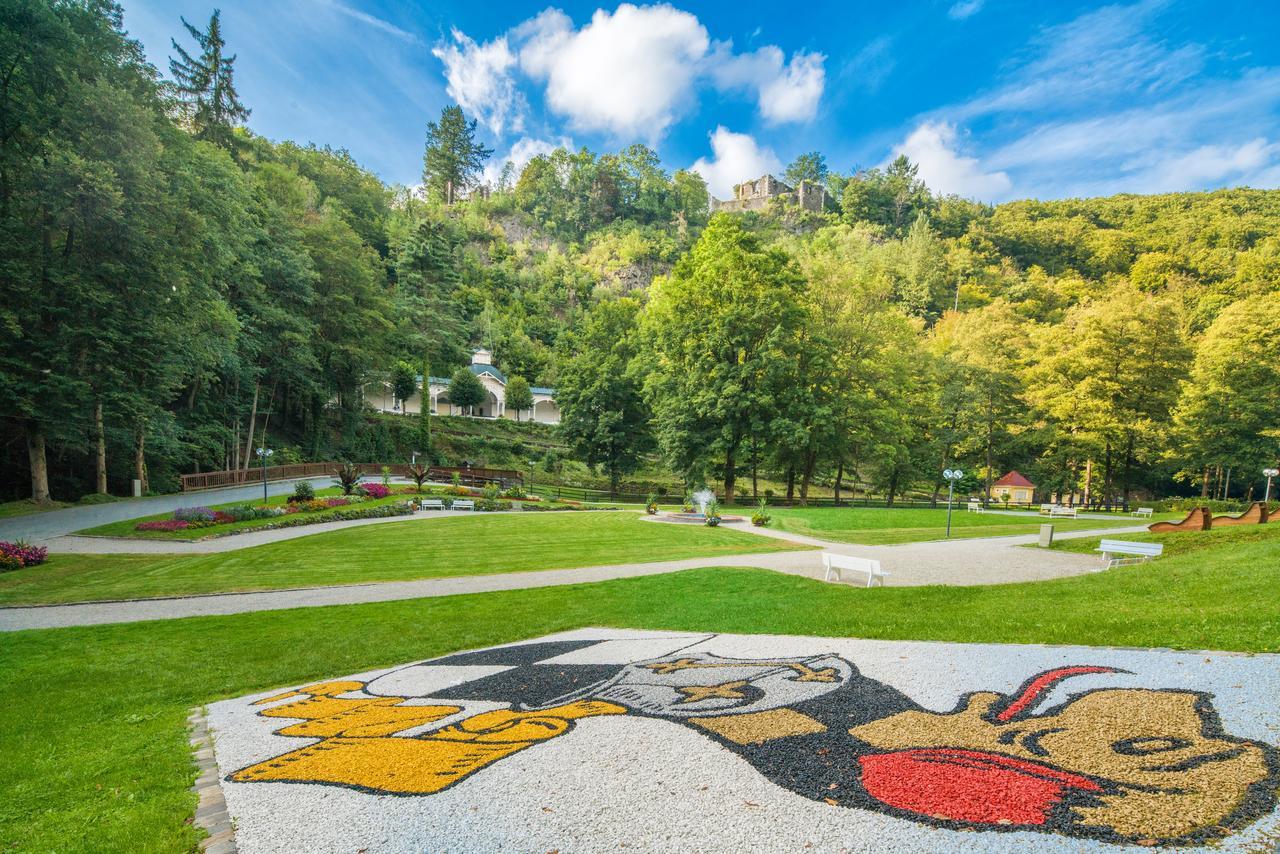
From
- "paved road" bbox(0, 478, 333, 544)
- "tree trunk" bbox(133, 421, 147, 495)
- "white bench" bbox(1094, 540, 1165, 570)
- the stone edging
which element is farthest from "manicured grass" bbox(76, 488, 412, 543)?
"white bench" bbox(1094, 540, 1165, 570)

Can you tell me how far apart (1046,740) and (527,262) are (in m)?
94.1

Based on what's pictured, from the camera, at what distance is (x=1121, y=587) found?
954 cm

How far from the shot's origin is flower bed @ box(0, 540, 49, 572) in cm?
1273

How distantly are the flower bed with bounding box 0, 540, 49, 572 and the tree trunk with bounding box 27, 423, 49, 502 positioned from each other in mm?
10718

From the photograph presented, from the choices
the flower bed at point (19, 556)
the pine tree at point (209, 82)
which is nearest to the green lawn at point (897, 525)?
the flower bed at point (19, 556)

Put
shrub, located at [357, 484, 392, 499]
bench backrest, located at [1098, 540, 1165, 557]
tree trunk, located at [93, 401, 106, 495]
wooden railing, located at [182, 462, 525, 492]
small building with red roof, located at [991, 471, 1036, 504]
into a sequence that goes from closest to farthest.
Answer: bench backrest, located at [1098, 540, 1165, 557] → tree trunk, located at [93, 401, 106, 495] → shrub, located at [357, 484, 392, 499] → wooden railing, located at [182, 462, 525, 492] → small building with red roof, located at [991, 471, 1036, 504]

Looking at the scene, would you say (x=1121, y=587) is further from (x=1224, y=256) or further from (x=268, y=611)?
(x=1224, y=256)

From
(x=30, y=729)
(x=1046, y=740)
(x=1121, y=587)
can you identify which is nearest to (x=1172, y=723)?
(x=1046, y=740)

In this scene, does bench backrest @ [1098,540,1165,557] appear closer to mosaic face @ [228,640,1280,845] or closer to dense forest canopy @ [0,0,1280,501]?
mosaic face @ [228,640,1280,845]

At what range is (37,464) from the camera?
21.0 meters

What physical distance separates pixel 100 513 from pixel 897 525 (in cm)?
2990

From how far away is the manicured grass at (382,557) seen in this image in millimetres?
11984

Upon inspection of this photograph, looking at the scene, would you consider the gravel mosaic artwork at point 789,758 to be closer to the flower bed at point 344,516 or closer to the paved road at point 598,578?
the paved road at point 598,578

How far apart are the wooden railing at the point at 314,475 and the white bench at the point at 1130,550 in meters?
28.4
